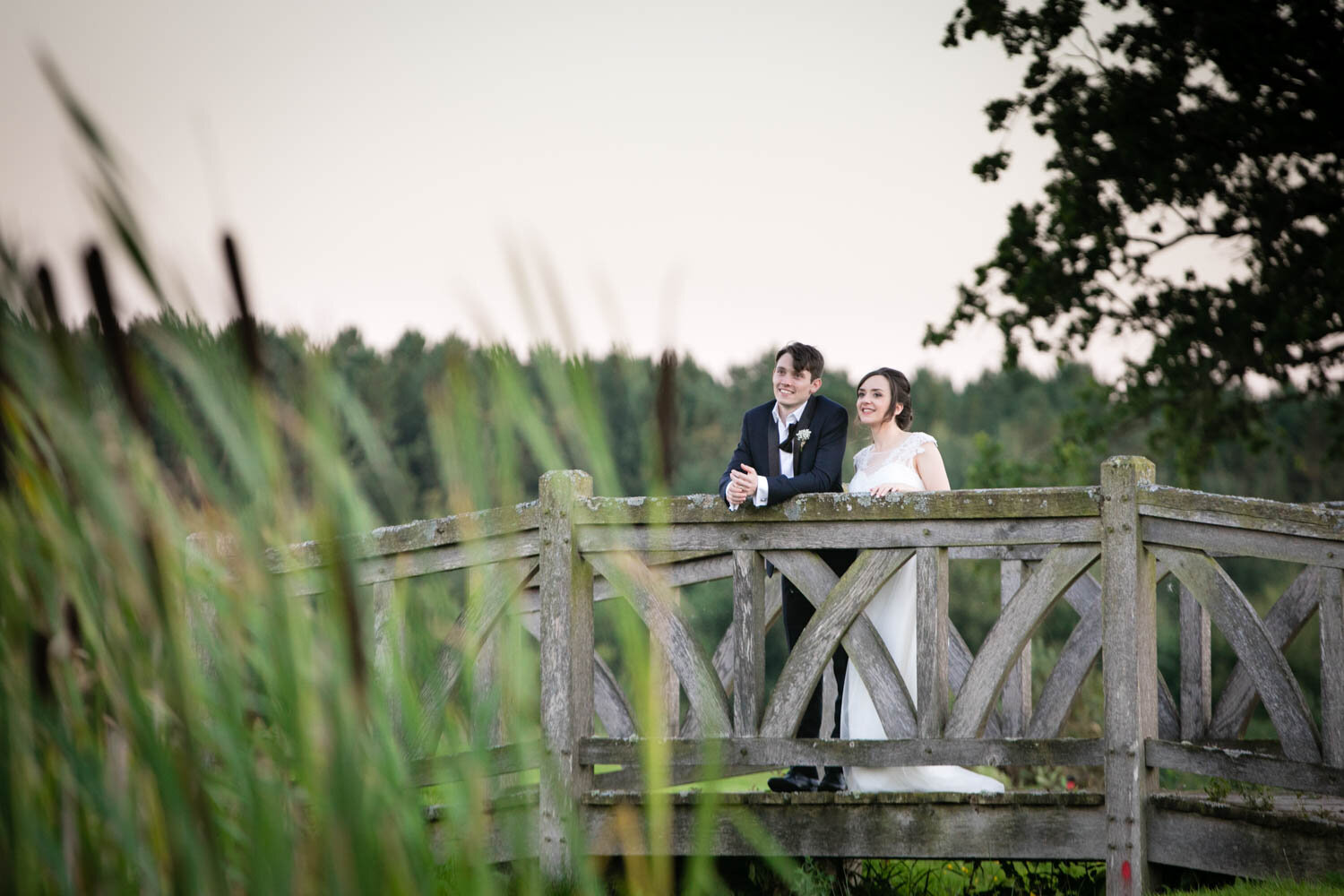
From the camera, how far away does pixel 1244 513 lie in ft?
15.1

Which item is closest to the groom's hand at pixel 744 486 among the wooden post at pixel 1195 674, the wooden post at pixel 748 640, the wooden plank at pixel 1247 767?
the wooden post at pixel 748 640

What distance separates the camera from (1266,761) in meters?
4.61

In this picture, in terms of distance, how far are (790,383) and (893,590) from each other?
106cm

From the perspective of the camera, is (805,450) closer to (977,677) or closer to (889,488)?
(889,488)

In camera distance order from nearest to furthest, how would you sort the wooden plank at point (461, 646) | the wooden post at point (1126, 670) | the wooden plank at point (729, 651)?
the wooden plank at point (461, 646) < the wooden post at point (1126, 670) < the wooden plank at point (729, 651)

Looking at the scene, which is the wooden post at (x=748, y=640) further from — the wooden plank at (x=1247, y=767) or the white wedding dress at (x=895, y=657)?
the wooden plank at (x=1247, y=767)

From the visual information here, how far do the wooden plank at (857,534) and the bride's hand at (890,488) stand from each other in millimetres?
120

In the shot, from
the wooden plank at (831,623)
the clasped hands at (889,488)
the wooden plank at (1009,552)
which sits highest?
the clasped hands at (889,488)

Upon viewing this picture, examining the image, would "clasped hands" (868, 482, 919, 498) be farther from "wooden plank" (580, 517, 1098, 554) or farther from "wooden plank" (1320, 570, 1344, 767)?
"wooden plank" (1320, 570, 1344, 767)

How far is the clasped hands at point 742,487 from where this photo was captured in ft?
16.3

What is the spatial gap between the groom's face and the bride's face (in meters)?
0.50

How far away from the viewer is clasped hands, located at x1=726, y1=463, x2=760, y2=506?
16.3 feet

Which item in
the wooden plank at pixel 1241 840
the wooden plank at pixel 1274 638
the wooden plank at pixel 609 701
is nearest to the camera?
the wooden plank at pixel 1241 840

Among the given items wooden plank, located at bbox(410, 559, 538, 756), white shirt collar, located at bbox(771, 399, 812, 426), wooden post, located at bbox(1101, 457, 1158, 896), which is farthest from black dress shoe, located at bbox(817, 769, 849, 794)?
wooden plank, located at bbox(410, 559, 538, 756)
